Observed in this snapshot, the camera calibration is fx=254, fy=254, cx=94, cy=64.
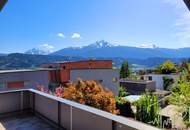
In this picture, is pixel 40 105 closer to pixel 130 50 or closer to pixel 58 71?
pixel 58 71

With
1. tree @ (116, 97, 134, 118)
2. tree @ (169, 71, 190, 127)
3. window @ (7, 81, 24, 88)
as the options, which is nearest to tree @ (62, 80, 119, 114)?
tree @ (169, 71, 190, 127)

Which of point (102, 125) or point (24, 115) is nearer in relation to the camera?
point (102, 125)

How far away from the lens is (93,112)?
307 centimetres

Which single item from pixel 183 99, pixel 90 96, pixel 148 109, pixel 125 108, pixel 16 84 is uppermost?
pixel 183 99

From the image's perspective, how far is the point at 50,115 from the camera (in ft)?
14.5

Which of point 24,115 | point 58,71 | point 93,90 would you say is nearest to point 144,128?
point 24,115

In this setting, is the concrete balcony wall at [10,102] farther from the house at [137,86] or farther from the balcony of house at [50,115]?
the house at [137,86]

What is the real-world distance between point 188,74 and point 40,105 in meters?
6.31

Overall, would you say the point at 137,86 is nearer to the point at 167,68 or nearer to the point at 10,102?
the point at 167,68

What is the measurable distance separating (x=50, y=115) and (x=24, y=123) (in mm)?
484

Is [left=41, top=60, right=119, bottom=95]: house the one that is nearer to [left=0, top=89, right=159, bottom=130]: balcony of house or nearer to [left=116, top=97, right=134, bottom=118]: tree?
[left=116, top=97, right=134, bottom=118]: tree

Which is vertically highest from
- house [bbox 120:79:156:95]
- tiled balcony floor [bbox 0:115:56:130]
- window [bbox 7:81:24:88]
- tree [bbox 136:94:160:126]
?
tiled balcony floor [bbox 0:115:56:130]

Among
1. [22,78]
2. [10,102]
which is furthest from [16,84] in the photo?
[10,102]

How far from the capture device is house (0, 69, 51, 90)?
13.4 m
